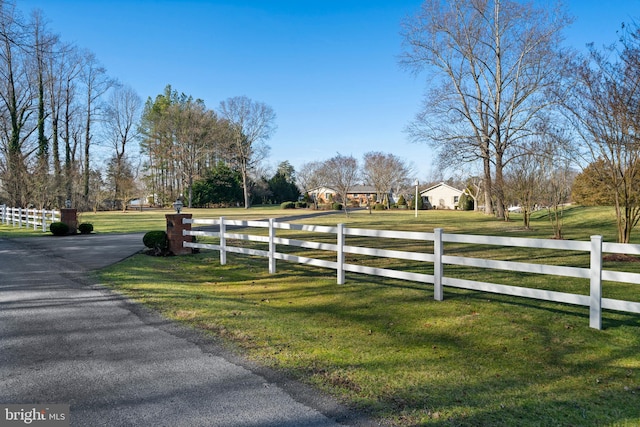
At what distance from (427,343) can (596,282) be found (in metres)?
2.19

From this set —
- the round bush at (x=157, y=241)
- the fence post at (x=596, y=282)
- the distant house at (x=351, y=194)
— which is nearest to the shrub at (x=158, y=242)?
the round bush at (x=157, y=241)

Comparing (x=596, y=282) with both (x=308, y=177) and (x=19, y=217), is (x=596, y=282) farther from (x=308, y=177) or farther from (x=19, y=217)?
(x=308, y=177)

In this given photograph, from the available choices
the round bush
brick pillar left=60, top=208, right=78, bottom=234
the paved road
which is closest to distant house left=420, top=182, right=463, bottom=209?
brick pillar left=60, top=208, right=78, bottom=234

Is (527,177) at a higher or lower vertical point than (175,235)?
higher

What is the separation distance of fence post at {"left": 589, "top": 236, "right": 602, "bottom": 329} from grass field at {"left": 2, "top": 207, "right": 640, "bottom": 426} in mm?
176

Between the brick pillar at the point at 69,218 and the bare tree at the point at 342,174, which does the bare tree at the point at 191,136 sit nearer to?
the bare tree at the point at 342,174

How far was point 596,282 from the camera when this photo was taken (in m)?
4.97

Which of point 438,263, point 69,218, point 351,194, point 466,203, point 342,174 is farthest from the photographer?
point 351,194

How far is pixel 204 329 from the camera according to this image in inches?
203

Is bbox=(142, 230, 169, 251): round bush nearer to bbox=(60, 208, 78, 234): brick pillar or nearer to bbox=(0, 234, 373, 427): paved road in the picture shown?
bbox=(0, 234, 373, 427): paved road

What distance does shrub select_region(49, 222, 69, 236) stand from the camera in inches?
698

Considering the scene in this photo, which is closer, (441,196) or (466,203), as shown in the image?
(466,203)

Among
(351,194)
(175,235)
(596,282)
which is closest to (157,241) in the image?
(175,235)

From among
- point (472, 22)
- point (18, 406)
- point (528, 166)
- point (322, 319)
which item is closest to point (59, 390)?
point (18, 406)
